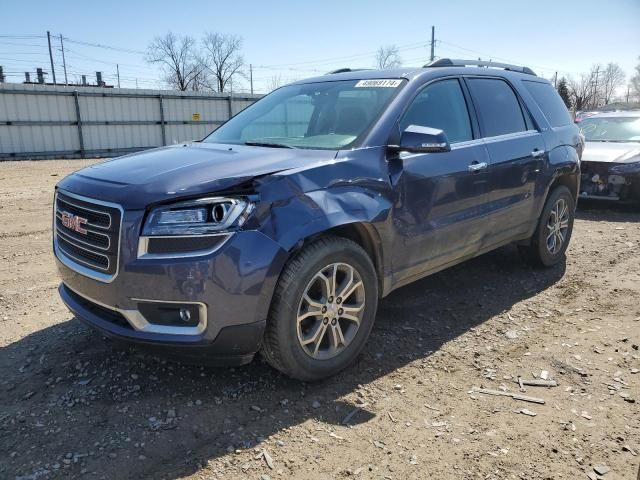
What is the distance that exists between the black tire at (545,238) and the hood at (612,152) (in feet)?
12.2

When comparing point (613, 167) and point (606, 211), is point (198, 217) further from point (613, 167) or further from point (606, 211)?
point (606, 211)

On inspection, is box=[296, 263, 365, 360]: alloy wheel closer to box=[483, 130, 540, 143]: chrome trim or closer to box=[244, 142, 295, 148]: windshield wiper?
box=[244, 142, 295, 148]: windshield wiper

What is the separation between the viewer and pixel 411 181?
11.5 ft

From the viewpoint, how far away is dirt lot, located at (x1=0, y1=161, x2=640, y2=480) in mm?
2502

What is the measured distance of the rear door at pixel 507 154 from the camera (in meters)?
4.30

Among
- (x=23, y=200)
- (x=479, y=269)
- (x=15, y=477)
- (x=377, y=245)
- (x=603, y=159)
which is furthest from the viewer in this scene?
(x=23, y=200)

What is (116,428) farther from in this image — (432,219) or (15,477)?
(432,219)

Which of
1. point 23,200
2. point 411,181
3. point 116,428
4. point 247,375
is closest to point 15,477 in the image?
point 116,428

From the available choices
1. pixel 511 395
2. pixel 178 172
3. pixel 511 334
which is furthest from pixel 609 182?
pixel 178 172

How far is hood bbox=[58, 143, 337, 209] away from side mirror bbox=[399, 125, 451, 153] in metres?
0.48

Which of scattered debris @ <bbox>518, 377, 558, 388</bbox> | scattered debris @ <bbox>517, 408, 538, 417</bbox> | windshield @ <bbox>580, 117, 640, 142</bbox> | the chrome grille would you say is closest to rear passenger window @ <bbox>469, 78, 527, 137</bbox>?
scattered debris @ <bbox>518, 377, 558, 388</bbox>

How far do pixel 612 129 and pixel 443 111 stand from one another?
7.43 meters

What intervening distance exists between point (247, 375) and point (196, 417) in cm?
49

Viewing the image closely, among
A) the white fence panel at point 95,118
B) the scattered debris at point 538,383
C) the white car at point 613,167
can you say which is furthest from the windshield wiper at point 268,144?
the white fence panel at point 95,118
